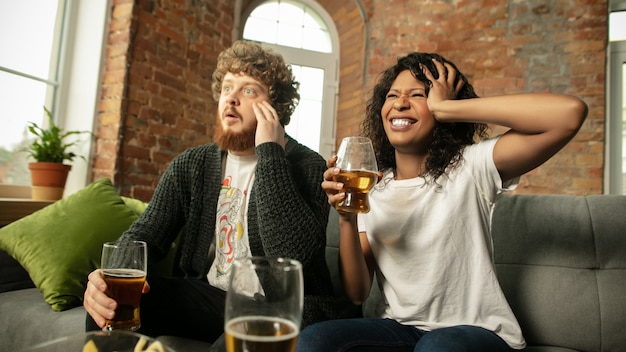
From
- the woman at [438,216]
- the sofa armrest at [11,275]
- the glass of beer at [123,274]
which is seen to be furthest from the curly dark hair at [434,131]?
the sofa armrest at [11,275]

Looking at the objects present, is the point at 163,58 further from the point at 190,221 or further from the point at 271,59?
the point at 190,221

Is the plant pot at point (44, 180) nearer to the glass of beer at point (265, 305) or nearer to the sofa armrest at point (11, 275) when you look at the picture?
the sofa armrest at point (11, 275)

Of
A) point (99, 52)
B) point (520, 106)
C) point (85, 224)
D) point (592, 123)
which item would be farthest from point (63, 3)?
point (592, 123)

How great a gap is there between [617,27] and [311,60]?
274 cm

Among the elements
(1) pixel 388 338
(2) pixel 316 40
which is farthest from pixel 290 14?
(1) pixel 388 338

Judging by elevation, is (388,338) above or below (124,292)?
below

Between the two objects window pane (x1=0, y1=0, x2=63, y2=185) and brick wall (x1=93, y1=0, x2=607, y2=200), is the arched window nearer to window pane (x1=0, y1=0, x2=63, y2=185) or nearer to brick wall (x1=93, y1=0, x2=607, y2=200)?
brick wall (x1=93, y1=0, x2=607, y2=200)

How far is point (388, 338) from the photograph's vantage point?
1.05 metres

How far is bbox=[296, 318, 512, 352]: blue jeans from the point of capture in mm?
917

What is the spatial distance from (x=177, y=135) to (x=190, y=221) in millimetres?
1906

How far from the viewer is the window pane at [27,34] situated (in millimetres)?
2502

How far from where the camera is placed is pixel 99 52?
283cm

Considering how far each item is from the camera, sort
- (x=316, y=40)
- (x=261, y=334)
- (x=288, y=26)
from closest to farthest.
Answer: (x=261, y=334) → (x=288, y=26) → (x=316, y=40)

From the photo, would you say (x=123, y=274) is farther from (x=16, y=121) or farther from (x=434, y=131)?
(x=16, y=121)
